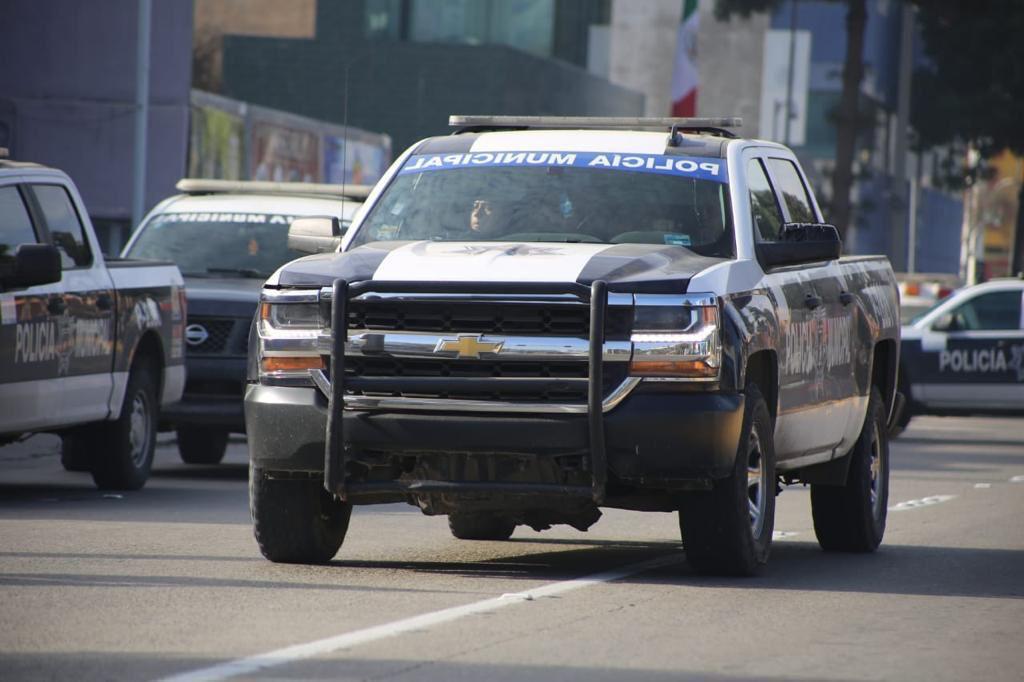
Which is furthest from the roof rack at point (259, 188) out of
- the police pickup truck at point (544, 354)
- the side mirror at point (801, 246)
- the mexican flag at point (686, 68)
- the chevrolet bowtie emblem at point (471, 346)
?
the mexican flag at point (686, 68)

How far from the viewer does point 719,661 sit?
717cm

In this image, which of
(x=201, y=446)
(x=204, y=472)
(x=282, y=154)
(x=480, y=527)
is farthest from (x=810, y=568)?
(x=282, y=154)

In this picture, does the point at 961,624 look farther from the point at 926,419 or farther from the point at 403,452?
the point at 926,419

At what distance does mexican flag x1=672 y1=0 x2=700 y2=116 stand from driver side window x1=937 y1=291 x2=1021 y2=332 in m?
24.8

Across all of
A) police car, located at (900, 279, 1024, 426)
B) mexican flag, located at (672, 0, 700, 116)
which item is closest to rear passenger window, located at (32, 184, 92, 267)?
police car, located at (900, 279, 1024, 426)

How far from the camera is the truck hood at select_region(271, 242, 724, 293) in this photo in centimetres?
879

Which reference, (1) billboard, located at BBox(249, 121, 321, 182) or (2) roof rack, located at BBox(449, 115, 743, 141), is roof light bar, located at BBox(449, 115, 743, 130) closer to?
(2) roof rack, located at BBox(449, 115, 743, 141)

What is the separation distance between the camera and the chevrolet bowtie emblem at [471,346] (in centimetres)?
873

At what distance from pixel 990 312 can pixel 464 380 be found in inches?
662

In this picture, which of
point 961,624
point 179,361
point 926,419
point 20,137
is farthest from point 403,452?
point 20,137

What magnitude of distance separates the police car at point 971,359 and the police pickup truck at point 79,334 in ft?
37.7

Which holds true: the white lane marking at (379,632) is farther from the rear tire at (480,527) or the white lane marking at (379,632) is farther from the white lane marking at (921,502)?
the white lane marking at (921,502)

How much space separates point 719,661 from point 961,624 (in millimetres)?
1618

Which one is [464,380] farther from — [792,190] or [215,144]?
[215,144]
